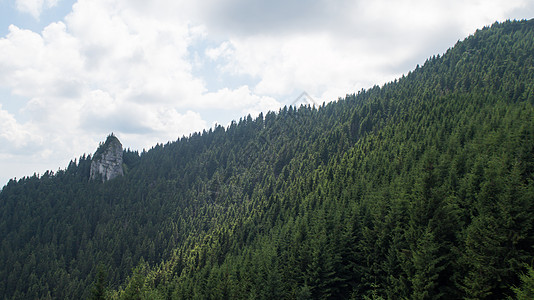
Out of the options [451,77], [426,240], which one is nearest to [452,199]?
[426,240]

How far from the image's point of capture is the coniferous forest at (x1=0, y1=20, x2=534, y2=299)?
76.4 ft

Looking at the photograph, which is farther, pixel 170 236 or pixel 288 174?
pixel 170 236

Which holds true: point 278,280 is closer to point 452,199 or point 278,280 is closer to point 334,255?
point 334,255

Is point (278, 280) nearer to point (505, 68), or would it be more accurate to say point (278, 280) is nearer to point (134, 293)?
point (134, 293)

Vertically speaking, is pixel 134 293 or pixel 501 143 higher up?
pixel 501 143

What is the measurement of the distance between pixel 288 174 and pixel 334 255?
136 metres

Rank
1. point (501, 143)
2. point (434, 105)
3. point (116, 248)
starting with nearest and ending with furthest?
Answer: point (501, 143)
point (434, 105)
point (116, 248)

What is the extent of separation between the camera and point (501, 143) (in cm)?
5550

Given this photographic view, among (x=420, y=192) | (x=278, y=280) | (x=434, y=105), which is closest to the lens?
(x=420, y=192)

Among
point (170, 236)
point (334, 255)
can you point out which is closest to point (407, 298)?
point (334, 255)

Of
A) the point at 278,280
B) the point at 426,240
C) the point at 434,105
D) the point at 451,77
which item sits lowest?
the point at 278,280

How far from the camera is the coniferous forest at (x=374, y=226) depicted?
23.3 metres

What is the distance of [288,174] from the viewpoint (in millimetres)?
168250

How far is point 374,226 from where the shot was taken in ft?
108
